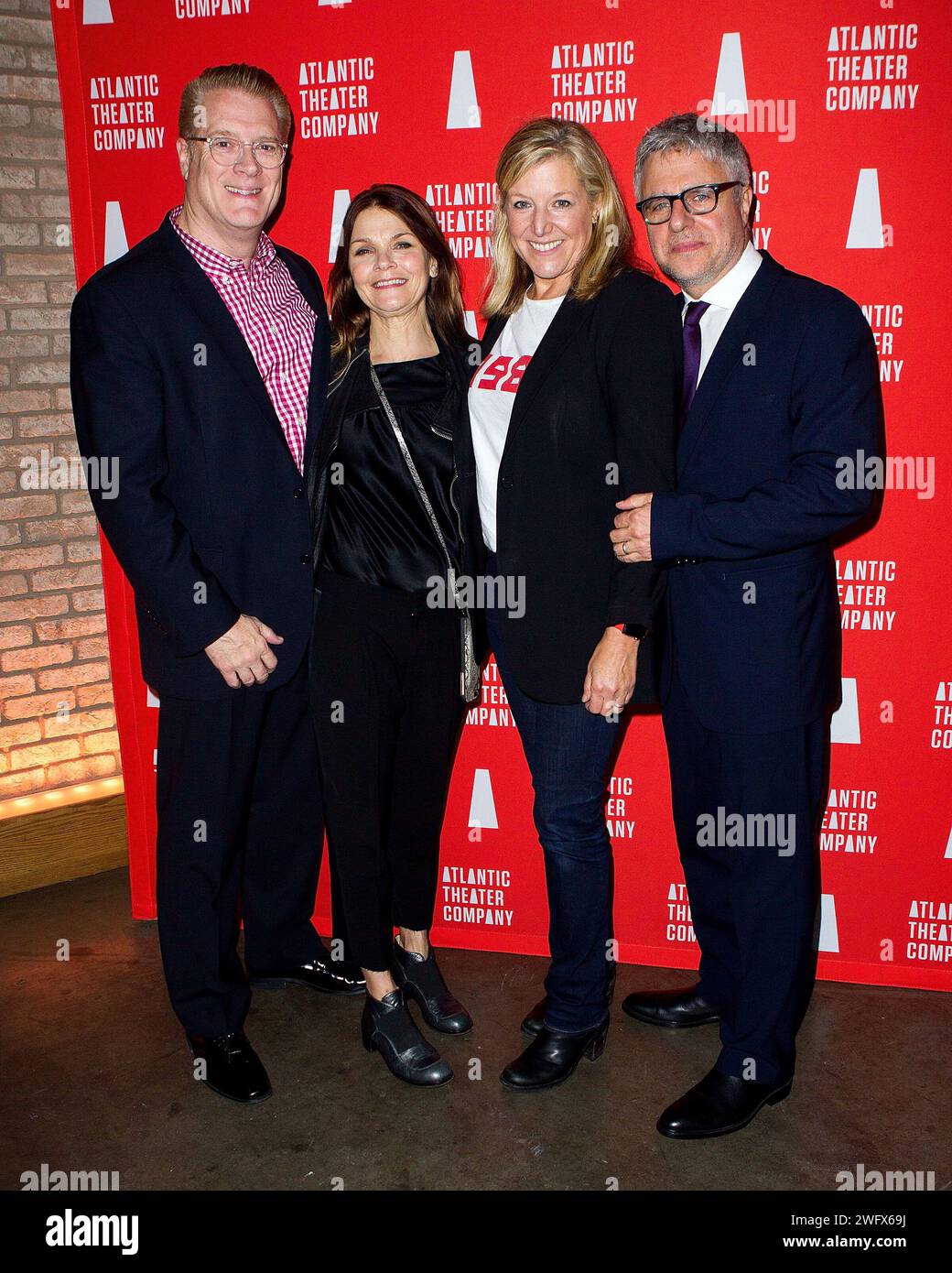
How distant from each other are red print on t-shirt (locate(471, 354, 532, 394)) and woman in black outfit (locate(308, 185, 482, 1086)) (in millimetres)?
72

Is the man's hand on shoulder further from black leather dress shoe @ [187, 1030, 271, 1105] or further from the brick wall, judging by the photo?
the brick wall

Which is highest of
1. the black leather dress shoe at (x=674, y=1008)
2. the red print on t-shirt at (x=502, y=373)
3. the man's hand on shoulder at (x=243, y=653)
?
the red print on t-shirt at (x=502, y=373)

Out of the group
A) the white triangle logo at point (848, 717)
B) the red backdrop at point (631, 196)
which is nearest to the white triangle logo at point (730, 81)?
the red backdrop at point (631, 196)

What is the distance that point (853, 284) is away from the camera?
108 inches

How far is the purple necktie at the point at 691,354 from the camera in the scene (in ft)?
7.63

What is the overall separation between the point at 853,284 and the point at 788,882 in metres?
1.49

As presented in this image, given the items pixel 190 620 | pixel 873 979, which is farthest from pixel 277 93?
pixel 873 979

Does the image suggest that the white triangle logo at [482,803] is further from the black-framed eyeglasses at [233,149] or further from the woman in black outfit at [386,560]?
the black-framed eyeglasses at [233,149]

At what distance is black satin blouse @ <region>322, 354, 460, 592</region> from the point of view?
2.44 metres

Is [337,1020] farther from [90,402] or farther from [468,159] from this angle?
[468,159]

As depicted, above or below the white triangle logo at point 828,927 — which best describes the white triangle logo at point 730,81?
above

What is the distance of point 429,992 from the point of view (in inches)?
114

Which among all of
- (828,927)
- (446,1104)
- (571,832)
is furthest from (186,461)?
(828,927)

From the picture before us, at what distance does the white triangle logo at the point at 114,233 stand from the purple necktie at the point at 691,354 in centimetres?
175
